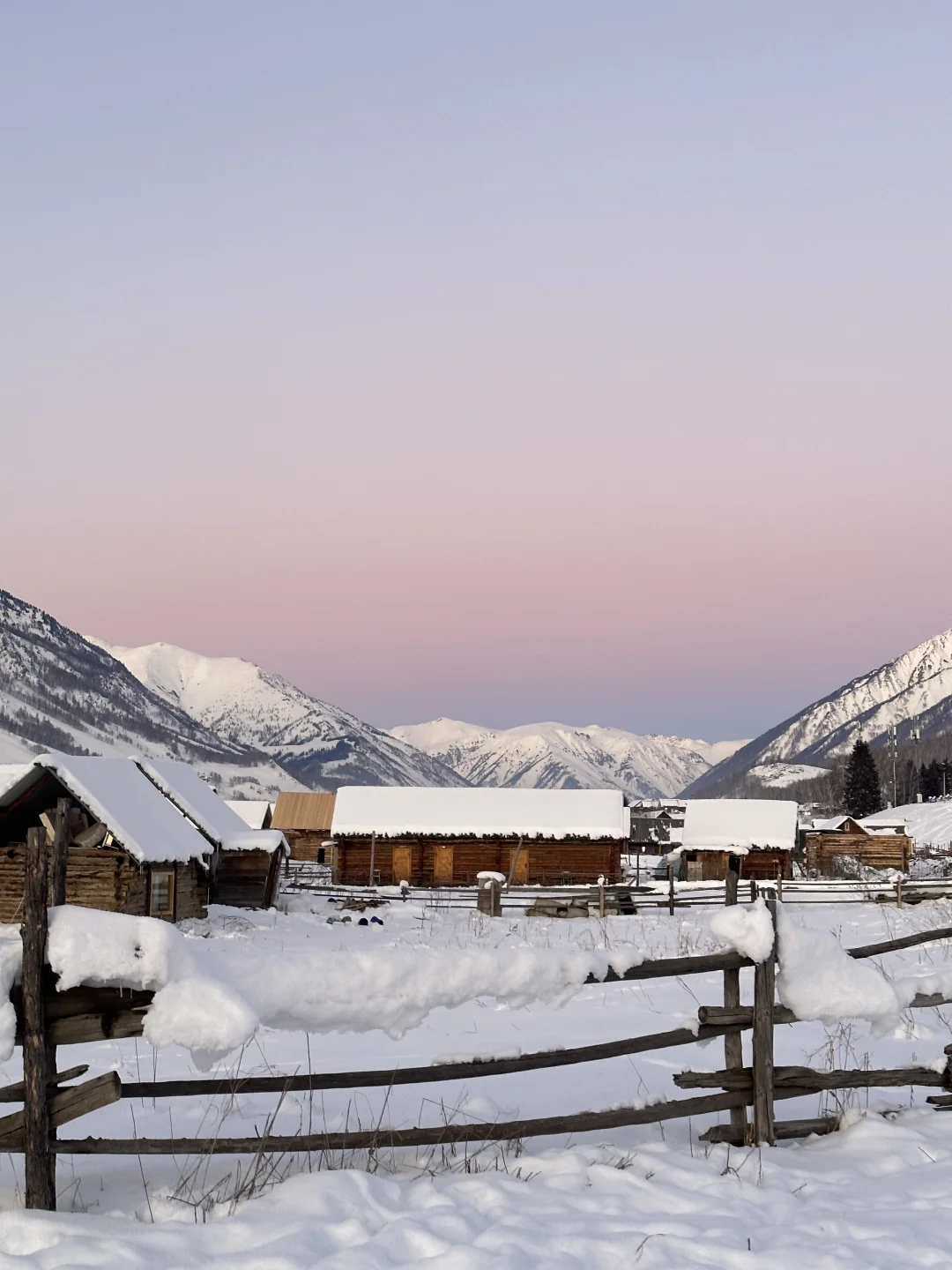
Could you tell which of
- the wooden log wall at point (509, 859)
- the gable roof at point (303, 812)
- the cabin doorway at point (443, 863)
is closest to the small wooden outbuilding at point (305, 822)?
the gable roof at point (303, 812)

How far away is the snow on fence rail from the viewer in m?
5.84

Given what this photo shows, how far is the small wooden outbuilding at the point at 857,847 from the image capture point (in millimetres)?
68625

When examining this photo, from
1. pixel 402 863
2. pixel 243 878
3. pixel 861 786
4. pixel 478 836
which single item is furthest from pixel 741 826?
pixel 861 786

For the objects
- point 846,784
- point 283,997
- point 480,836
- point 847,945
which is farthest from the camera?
point 846,784

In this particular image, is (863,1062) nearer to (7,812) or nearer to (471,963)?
(471,963)

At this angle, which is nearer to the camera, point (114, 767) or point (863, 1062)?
point (863, 1062)

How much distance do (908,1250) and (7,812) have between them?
2685 cm

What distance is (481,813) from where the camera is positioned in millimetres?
54375

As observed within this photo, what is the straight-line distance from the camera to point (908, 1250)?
5617 millimetres

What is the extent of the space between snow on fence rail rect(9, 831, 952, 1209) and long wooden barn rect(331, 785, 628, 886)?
145 ft

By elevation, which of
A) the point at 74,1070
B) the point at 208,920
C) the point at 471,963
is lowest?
the point at 208,920

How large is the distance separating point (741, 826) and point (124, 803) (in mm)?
38445

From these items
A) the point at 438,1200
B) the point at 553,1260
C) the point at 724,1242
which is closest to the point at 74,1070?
the point at 438,1200

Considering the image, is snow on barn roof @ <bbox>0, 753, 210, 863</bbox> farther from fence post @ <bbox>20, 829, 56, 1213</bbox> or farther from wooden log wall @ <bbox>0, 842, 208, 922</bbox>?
fence post @ <bbox>20, 829, 56, 1213</bbox>
